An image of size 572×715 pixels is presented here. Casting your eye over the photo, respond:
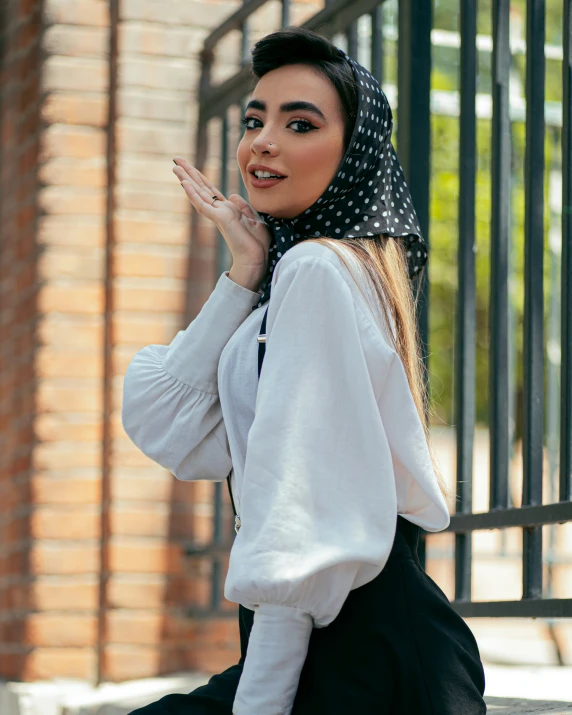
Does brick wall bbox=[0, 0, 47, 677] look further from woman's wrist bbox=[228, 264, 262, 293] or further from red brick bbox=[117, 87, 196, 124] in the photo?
woman's wrist bbox=[228, 264, 262, 293]

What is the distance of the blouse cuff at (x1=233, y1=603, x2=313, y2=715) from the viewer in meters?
1.86

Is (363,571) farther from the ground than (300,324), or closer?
closer

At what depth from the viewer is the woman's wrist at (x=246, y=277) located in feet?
7.63

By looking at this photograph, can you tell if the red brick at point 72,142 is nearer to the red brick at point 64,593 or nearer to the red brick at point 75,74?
the red brick at point 75,74

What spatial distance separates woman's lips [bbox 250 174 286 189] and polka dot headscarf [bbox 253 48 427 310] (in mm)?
84

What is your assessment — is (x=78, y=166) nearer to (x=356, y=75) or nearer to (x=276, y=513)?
(x=356, y=75)

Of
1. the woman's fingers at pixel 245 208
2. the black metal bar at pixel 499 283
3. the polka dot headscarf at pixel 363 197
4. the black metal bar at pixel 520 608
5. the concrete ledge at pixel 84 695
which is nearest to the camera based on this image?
the polka dot headscarf at pixel 363 197

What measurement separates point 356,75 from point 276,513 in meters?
0.93

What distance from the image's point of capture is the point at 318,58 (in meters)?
2.30

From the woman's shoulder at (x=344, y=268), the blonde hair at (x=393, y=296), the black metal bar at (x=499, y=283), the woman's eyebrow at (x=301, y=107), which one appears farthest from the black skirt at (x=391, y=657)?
the black metal bar at (x=499, y=283)

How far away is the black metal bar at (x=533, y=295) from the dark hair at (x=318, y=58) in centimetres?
70

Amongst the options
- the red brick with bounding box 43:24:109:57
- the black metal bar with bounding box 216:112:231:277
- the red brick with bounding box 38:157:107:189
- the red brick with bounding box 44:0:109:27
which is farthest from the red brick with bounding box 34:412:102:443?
the red brick with bounding box 44:0:109:27

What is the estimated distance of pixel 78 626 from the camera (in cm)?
442

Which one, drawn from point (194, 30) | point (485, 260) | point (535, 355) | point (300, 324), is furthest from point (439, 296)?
point (300, 324)
